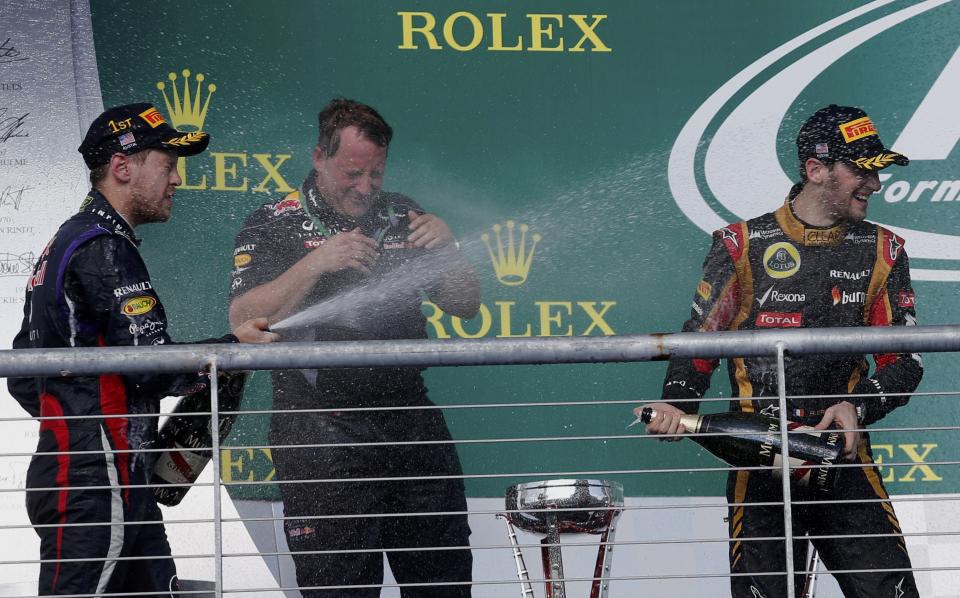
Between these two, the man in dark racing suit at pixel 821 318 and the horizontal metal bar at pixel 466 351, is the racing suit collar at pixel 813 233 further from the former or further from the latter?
the horizontal metal bar at pixel 466 351

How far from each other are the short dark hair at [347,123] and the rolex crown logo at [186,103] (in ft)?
1.28

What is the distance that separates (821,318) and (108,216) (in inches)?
90.6

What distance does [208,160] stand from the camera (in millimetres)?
4656

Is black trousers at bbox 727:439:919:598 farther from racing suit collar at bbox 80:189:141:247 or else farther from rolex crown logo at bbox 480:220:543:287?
racing suit collar at bbox 80:189:141:247

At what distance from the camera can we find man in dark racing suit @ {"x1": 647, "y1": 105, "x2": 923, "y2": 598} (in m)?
4.05

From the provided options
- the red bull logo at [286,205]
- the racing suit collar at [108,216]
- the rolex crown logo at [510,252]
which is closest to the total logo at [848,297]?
the rolex crown logo at [510,252]

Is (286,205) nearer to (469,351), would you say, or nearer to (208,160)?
(208,160)

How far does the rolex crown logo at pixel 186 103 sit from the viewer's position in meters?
4.62

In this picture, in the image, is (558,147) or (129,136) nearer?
(129,136)

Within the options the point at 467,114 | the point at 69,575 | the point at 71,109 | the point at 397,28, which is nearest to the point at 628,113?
the point at 467,114

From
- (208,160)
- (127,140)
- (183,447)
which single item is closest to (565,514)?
(183,447)

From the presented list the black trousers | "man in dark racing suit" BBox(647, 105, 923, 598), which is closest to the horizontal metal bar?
"man in dark racing suit" BBox(647, 105, 923, 598)

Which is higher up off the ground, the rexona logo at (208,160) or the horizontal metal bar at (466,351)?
the rexona logo at (208,160)

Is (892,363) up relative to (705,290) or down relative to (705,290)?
down
